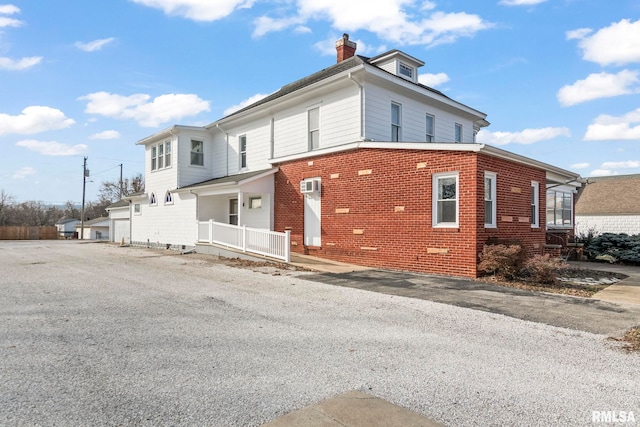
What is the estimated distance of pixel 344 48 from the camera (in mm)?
19344

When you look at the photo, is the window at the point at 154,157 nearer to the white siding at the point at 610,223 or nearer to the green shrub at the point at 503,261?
the green shrub at the point at 503,261

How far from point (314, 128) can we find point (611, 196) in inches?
1015

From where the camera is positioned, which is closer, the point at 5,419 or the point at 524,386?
the point at 5,419

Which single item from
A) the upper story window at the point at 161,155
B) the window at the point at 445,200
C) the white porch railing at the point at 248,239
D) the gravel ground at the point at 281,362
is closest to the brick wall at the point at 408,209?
the window at the point at 445,200

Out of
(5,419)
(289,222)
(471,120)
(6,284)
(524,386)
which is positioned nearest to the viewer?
(5,419)

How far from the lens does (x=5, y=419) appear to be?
3125 mm

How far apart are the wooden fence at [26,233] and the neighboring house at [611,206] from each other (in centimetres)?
5750

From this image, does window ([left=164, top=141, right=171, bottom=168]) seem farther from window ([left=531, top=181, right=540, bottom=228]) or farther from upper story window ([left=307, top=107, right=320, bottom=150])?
window ([left=531, top=181, right=540, bottom=228])

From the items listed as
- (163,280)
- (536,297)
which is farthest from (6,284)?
(536,297)

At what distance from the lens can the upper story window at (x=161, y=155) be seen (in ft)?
71.9

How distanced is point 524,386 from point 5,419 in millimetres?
4502

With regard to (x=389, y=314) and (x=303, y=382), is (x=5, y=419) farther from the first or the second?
(x=389, y=314)

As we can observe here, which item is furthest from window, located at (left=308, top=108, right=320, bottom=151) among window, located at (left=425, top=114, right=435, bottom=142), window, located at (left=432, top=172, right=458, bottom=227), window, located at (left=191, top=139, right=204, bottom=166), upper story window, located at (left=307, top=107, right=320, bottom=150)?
window, located at (left=191, top=139, right=204, bottom=166)
